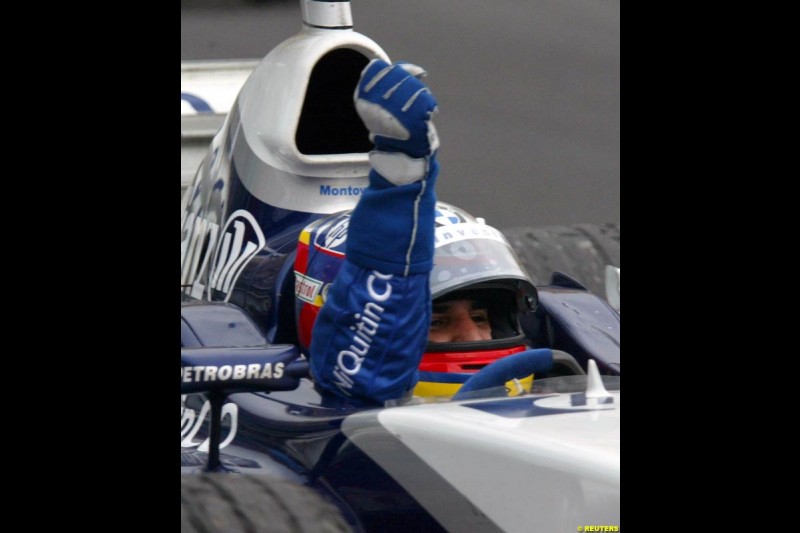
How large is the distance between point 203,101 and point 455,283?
2451 millimetres

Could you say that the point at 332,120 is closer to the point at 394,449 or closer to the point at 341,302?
the point at 341,302

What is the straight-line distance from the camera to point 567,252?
4.08 metres

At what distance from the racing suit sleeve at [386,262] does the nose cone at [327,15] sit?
78 centimetres

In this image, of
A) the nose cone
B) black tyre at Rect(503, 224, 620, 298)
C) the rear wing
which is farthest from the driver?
the rear wing

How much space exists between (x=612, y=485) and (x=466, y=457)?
8.7 inches

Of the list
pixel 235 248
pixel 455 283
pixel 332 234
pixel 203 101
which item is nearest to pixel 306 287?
pixel 332 234

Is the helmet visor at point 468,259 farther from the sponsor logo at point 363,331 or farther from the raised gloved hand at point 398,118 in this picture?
the raised gloved hand at point 398,118

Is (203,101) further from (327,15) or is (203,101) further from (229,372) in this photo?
(229,372)

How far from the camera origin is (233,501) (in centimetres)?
163
